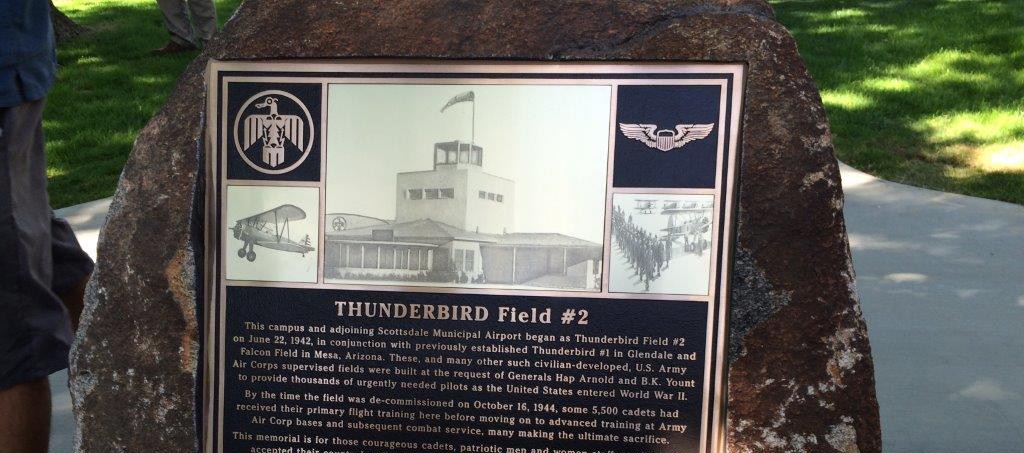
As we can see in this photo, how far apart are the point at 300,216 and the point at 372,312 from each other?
260 mm

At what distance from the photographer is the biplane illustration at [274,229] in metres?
2.13

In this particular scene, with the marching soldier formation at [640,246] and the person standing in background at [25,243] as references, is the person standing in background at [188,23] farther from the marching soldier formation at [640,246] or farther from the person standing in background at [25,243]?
the marching soldier formation at [640,246]

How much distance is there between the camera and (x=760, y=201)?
2.11 m

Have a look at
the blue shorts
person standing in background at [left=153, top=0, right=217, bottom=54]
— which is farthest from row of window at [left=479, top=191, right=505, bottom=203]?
person standing in background at [left=153, top=0, right=217, bottom=54]

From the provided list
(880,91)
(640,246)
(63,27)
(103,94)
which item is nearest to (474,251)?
(640,246)

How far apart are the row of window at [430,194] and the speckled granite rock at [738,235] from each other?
30cm

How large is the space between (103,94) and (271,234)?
233 inches

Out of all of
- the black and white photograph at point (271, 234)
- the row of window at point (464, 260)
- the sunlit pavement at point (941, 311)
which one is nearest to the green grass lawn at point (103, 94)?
the black and white photograph at point (271, 234)

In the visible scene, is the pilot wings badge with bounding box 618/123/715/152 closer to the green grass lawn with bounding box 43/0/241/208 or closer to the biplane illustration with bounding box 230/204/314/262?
the biplane illustration with bounding box 230/204/314/262

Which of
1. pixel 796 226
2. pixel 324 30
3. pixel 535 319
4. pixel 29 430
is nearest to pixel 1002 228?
pixel 796 226

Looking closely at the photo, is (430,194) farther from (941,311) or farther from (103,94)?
(103,94)

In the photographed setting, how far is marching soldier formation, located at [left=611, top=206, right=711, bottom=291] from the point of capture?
2.08 metres

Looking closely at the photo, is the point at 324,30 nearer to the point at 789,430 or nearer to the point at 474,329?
the point at 474,329

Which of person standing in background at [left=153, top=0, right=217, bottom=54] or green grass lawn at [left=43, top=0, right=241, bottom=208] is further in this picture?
person standing in background at [left=153, top=0, right=217, bottom=54]
